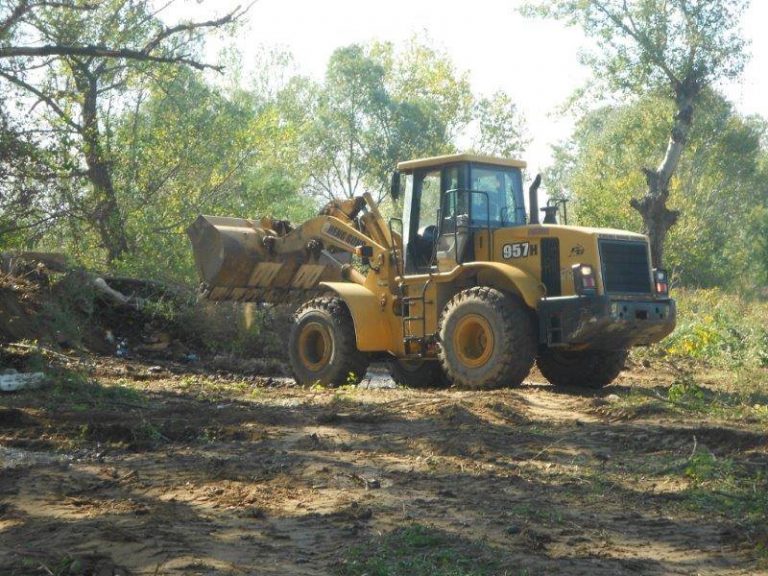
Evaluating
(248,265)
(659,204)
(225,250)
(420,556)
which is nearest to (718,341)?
(659,204)

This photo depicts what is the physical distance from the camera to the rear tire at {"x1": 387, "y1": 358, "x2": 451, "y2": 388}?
16.4 metres

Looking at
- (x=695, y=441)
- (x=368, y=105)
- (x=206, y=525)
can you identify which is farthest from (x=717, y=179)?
(x=206, y=525)

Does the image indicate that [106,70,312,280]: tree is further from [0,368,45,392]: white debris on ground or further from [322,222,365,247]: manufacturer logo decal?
[0,368,45,392]: white debris on ground

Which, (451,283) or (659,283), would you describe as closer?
(659,283)

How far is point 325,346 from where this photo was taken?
15992 mm

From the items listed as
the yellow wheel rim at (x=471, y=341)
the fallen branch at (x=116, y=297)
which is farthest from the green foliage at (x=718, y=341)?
the fallen branch at (x=116, y=297)

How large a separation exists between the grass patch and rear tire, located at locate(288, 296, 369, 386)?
353 inches

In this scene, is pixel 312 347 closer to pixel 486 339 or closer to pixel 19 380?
pixel 486 339

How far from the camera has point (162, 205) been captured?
2805 centimetres

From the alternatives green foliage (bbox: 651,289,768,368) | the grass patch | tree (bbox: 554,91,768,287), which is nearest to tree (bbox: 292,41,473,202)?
tree (bbox: 554,91,768,287)

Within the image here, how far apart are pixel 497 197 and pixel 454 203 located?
23.3 inches

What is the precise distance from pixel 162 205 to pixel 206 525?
21.8 metres

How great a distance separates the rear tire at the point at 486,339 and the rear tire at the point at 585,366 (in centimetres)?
137

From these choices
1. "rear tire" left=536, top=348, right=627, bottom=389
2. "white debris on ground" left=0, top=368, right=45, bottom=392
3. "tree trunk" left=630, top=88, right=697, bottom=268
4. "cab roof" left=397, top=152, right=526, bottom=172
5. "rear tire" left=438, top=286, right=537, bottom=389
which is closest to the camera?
"white debris on ground" left=0, top=368, right=45, bottom=392
